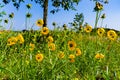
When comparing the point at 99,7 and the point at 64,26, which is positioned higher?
the point at 99,7

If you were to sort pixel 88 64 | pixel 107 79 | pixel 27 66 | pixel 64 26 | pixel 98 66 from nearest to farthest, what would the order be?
pixel 107 79
pixel 27 66
pixel 98 66
pixel 88 64
pixel 64 26

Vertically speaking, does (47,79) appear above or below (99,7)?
below

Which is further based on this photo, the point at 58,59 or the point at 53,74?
the point at 58,59

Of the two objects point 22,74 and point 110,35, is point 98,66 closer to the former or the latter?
point 110,35

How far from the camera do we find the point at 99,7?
6.55 m

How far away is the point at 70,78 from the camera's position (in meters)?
4.25

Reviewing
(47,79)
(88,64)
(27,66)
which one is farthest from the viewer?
(88,64)

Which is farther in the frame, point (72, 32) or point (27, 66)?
point (72, 32)

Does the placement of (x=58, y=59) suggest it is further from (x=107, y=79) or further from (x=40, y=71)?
(x=107, y=79)

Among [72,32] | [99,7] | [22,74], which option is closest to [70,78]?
[22,74]

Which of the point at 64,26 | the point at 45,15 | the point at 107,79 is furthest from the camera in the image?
the point at 45,15

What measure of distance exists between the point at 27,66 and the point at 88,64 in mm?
1195

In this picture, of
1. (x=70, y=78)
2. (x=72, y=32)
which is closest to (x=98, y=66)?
(x=70, y=78)

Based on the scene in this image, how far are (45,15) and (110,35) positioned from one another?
28.4 meters
